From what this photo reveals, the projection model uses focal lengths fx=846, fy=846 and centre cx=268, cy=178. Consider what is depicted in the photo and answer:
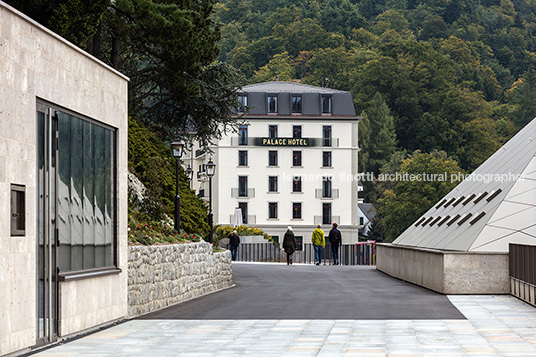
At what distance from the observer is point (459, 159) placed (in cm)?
9756

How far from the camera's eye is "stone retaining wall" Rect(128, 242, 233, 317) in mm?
13938

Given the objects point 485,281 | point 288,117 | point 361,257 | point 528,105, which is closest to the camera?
point 485,281

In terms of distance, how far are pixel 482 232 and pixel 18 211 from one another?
12.2 meters

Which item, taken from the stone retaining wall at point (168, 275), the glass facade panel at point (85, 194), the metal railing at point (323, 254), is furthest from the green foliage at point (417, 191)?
the glass facade panel at point (85, 194)

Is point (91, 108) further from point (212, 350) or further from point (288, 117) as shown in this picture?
point (288, 117)

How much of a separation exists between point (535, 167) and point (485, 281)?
13.1ft

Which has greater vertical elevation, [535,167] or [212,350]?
[535,167]

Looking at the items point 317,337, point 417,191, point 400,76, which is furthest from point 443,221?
point 400,76

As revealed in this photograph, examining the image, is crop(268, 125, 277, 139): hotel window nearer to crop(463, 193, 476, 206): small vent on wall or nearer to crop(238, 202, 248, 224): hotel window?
crop(238, 202, 248, 224): hotel window

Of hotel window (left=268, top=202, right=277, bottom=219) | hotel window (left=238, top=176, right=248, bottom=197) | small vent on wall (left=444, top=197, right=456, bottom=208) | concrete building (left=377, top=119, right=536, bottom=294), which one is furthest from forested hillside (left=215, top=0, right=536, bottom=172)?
concrete building (left=377, top=119, right=536, bottom=294)

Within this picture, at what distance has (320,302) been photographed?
15.8 meters

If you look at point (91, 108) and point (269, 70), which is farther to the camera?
point (269, 70)

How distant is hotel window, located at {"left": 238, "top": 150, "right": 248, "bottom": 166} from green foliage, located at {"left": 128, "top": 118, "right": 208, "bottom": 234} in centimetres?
4997

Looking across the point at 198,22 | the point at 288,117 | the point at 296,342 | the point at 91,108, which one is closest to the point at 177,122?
the point at 198,22
